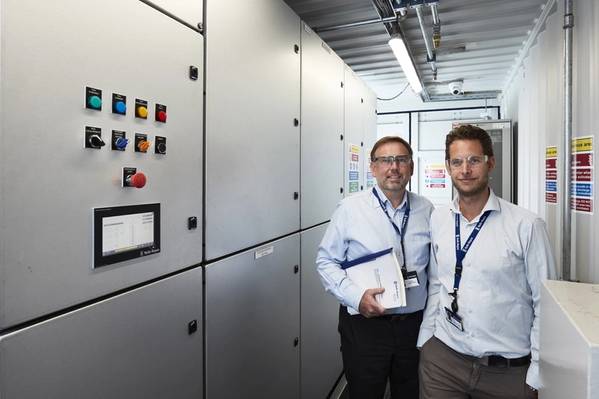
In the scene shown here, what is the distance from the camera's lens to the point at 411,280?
1567 mm

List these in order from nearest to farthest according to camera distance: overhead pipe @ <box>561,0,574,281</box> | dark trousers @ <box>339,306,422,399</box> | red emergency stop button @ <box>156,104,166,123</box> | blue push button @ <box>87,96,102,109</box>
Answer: blue push button @ <box>87,96,102,109</box>, red emergency stop button @ <box>156,104,166,123</box>, dark trousers @ <box>339,306,422,399</box>, overhead pipe @ <box>561,0,574,281</box>

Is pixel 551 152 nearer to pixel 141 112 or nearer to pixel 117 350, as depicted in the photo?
pixel 141 112

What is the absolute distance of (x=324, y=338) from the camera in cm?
250

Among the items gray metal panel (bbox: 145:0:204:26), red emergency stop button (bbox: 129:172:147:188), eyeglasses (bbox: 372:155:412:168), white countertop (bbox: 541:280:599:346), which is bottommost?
white countertop (bbox: 541:280:599:346)

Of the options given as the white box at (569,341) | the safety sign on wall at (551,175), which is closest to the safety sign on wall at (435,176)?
the safety sign on wall at (551,175)

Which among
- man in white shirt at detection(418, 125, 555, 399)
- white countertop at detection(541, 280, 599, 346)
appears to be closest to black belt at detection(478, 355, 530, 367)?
man in white shirt at detection(418, 125, 555, 399)

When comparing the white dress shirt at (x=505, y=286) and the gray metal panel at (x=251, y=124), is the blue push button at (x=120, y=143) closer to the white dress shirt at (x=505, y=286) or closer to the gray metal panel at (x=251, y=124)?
the gray metal panel at (x=251, y=124)

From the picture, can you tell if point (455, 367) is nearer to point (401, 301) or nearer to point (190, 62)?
point (401, 301)

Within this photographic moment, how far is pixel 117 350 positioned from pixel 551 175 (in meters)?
2.59

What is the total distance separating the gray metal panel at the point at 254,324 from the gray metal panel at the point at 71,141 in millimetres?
339

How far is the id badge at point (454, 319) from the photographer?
1.36m

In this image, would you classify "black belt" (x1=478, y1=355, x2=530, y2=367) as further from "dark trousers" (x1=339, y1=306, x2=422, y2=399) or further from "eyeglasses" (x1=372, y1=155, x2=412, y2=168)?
"eyeglasses" (x1=372, y1=155, x2=412, y2=168)

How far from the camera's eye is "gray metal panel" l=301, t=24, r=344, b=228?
2172 mm

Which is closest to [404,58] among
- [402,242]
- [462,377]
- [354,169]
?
[354,169]
